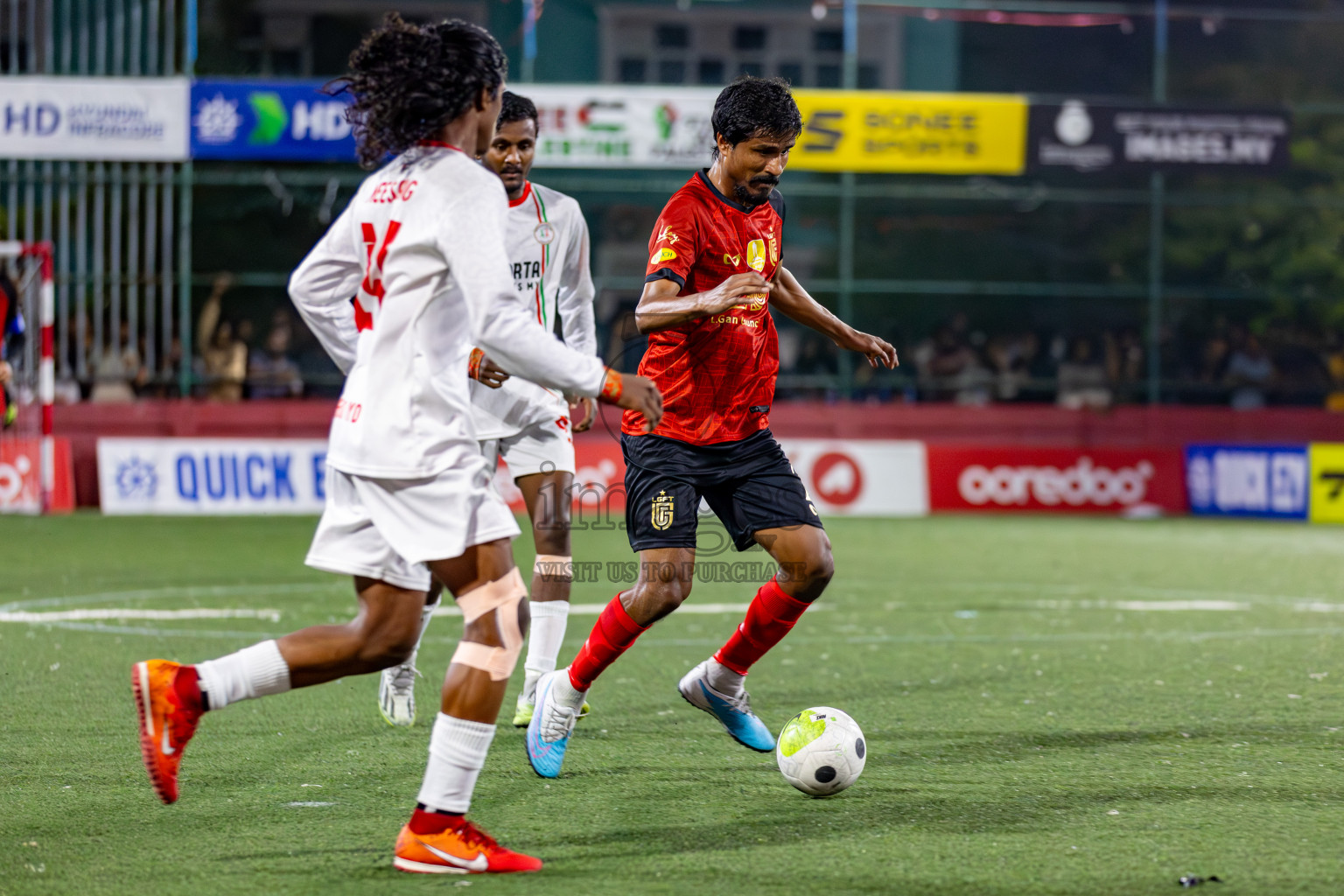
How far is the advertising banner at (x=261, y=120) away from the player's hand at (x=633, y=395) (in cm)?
1570

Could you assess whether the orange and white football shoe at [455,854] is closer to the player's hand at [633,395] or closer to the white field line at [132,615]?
the player's hand at [633,395]

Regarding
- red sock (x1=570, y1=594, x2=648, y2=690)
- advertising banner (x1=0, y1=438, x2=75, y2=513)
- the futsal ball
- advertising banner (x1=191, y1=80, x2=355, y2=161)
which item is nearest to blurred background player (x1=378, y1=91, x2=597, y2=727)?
red sock (x1=570, y1=594, x2=648, y2=690)

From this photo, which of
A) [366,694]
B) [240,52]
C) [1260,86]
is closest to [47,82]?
[240,52]

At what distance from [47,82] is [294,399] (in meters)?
4.73

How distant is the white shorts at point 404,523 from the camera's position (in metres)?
3.74

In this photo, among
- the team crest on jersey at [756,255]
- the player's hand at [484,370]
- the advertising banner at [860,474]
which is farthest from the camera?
the advertising banner at [860,474]

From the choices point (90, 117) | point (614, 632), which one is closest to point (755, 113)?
point (614, 632)

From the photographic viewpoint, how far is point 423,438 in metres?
3.73

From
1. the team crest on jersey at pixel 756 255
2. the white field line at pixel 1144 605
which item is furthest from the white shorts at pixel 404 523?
the white field line at pixel 1144 605

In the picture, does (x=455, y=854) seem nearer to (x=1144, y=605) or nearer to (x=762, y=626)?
(x=762, y=626)

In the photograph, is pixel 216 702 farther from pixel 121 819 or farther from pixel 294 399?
pixel 294 399

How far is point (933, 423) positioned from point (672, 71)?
1049 centimetres

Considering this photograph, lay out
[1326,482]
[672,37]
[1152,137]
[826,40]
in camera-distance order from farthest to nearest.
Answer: [826,40] → [672,37] → [1152,137] → [1326,482]

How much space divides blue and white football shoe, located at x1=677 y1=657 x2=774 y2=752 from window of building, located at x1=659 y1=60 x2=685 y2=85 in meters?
22.7
